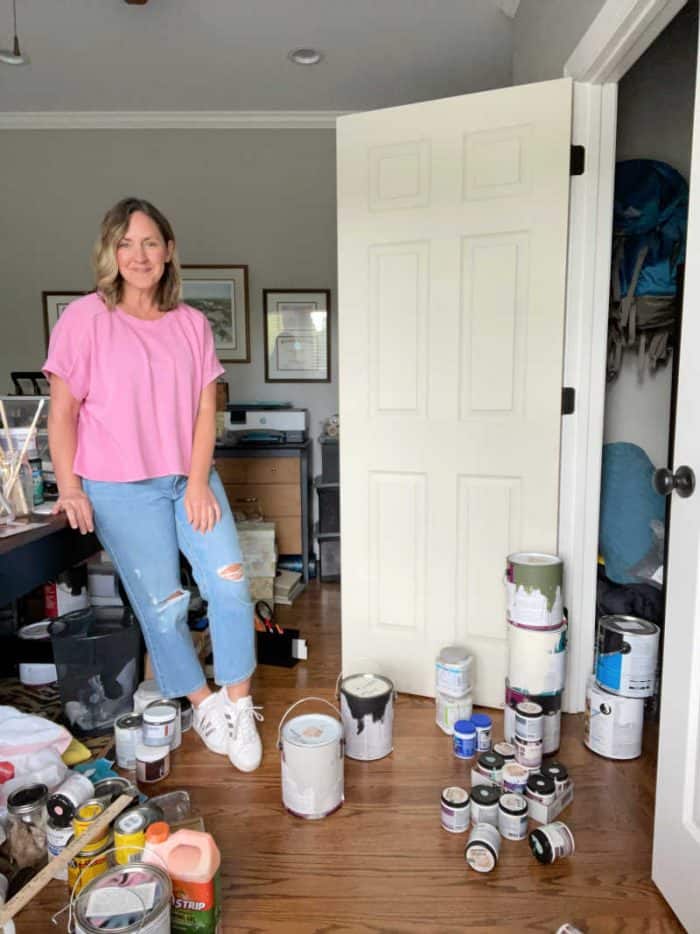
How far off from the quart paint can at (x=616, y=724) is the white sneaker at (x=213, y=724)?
3.50 ft

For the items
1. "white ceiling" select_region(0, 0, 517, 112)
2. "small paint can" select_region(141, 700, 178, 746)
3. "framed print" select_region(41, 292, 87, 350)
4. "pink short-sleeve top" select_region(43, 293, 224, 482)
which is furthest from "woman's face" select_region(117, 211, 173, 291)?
"framed print" select_region(41, 292, 87, 350)

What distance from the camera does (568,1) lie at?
2.03 m

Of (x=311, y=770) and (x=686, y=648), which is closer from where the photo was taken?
(x=686, y=648)

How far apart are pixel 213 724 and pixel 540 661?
0.98 m

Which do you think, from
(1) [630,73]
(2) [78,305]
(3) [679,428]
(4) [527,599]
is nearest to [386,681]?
(4) [527,599]

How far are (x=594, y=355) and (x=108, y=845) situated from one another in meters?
1.82

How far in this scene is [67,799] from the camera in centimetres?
147

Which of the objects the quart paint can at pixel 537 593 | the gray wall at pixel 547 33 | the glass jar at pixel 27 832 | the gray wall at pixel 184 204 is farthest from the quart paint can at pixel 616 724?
the gray wall at pixel 184 204

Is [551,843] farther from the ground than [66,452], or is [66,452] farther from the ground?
[66,452]

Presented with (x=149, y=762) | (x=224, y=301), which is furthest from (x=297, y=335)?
(x=149, y=762)

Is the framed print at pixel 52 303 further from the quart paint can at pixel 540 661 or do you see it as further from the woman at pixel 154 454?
the quart paint can at pixel 540 661

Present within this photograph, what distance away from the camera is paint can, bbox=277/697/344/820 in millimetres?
1640

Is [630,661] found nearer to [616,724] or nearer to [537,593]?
[616,724]

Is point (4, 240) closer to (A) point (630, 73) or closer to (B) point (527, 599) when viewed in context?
(A) point (630, 73)
